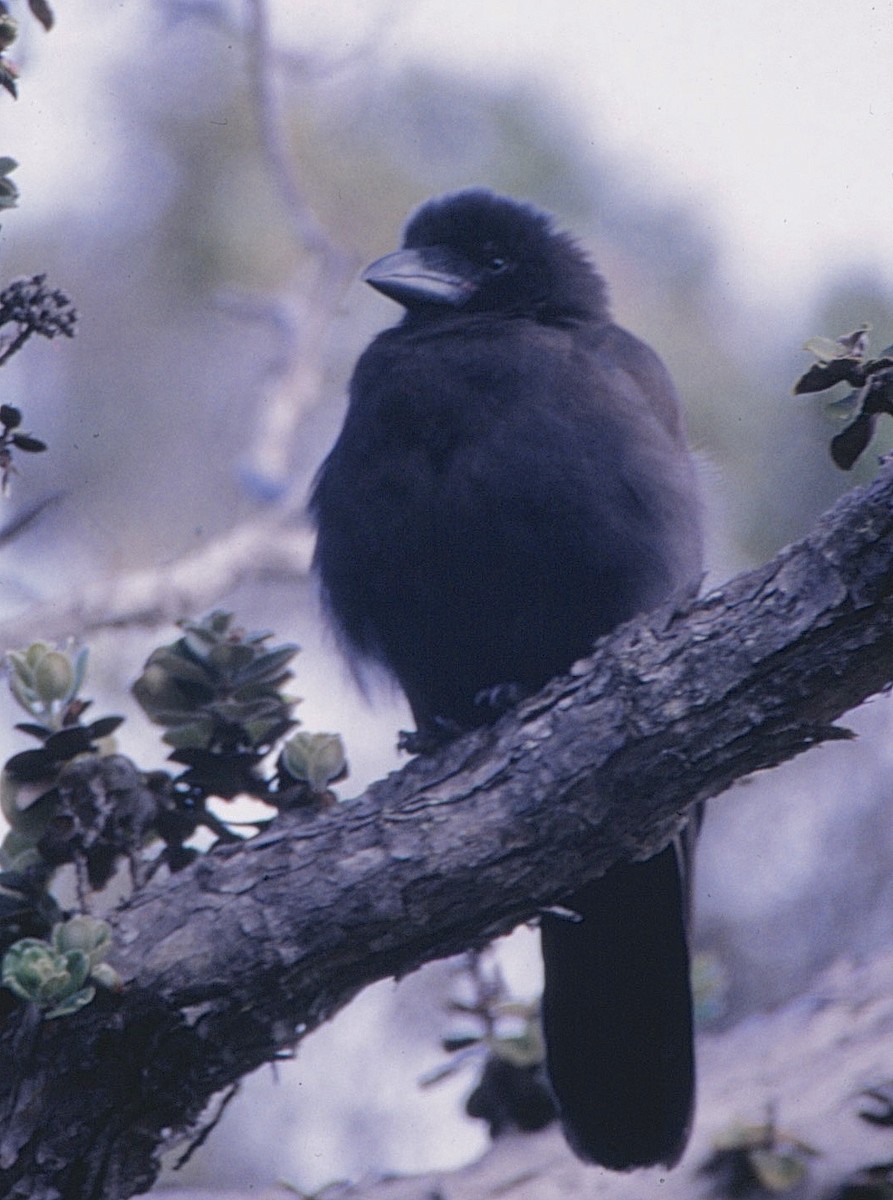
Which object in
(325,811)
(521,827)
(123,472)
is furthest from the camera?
(123,472)

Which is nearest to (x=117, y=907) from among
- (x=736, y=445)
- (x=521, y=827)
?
(x=521, y=827)

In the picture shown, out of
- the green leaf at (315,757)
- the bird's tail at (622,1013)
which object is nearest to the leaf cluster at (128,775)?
the green leaf at (315,757)

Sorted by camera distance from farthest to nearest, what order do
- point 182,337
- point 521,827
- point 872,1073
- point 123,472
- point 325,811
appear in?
point 182,337
point 123,472
point 872,1073
point 325,811
point 521,827

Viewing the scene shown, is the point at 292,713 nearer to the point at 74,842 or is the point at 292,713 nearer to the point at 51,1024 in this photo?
the point at 74,842

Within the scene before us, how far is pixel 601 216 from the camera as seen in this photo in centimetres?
709

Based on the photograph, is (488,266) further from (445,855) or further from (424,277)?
(445,855)

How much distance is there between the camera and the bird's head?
162 inches

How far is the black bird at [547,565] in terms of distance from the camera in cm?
353

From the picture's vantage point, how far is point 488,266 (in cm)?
425

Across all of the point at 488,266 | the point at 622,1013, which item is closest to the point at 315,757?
the point at 622,1013

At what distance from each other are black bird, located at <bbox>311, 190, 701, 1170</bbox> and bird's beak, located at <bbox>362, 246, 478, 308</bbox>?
252 mm

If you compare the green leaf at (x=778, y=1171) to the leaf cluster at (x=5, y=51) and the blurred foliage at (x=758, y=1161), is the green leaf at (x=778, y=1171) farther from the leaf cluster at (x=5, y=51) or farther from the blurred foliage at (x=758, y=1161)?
the leaf cluster at (x=5, y=51)

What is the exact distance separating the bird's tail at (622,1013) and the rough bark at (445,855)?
0.73 meters

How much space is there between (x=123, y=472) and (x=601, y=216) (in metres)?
2.37
